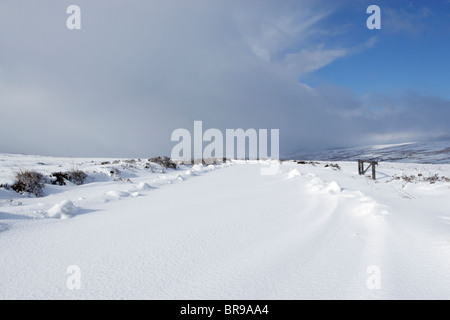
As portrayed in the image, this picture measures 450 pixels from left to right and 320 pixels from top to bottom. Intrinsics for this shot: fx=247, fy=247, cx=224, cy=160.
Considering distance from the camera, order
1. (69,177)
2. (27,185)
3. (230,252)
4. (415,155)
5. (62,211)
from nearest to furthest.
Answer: (230,252)
(62,211)
(27,185)
(69,177)
(415,155)

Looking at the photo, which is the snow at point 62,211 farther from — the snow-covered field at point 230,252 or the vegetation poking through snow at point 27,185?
the vegetation poking through snow at point 27,185

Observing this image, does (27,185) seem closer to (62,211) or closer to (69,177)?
(69,177)

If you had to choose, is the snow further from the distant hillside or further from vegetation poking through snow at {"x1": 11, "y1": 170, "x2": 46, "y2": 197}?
the distant hillside

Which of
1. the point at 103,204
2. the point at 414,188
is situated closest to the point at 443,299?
the point at 103,204

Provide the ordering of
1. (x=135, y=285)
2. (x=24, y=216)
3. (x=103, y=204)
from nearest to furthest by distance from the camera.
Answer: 1. (x=135, y=285)
2. (x=24, y=216)
3. (x=103, y=204)

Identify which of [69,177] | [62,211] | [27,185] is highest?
[69,177]

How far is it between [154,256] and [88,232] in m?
1.07

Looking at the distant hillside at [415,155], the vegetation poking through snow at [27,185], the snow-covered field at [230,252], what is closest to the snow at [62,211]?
the snow-covered field at [230,252]

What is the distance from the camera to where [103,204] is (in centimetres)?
401

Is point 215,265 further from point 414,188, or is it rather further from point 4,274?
point 414,188

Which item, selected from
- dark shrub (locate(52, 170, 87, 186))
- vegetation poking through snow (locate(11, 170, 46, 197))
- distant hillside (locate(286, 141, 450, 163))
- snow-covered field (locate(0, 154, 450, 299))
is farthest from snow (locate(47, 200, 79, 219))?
distant hillside (locate(286, 141, 450, 163))

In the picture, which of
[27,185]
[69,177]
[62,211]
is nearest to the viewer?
[62,211]

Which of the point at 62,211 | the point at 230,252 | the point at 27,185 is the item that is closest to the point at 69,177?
the point at 27,185

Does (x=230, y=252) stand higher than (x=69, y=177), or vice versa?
(x=69, y=177)
